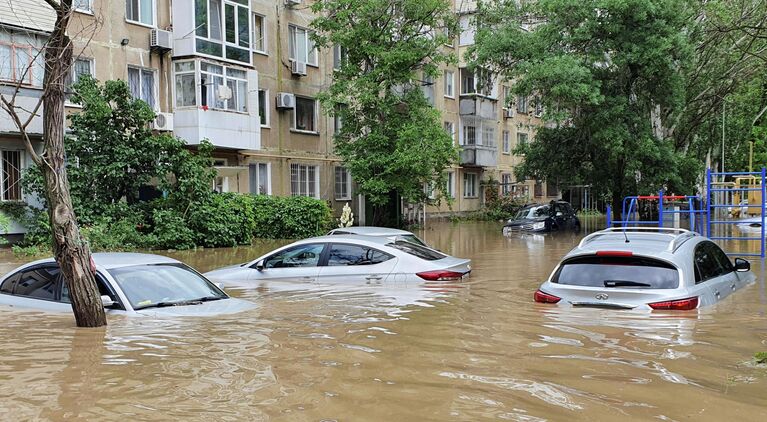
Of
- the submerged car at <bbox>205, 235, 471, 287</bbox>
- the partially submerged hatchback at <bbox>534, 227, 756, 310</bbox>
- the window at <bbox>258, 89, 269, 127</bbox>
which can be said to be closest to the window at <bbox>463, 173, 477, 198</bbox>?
the window at <bbox>258, 89, 269, 127</bbox>

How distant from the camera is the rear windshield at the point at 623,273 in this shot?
25.3 ft

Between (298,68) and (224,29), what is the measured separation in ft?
15.9

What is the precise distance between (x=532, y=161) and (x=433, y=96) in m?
9.94

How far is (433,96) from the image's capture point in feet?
130

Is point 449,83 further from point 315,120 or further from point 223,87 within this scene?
point 223,87

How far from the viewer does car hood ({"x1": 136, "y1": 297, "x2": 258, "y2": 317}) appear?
7.50 meters

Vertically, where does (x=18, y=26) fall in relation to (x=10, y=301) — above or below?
above

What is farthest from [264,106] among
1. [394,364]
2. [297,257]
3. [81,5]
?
[394,364]

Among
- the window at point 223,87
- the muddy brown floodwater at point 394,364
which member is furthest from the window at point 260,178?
the muddy brown floodwater at point 394,364

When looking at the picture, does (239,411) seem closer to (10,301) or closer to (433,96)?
(10,301)

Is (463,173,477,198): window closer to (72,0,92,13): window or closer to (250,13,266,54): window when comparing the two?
(250,13,266,54): window

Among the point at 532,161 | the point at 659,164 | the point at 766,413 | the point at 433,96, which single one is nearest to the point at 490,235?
the point at 532,161

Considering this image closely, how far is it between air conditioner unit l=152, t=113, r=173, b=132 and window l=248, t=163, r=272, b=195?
489 centimetres

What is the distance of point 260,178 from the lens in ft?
95.2
